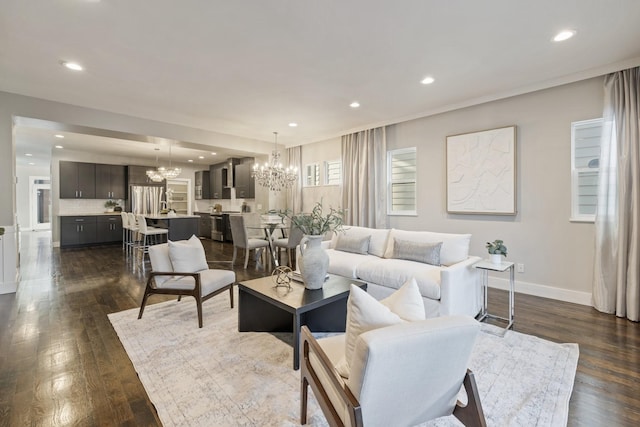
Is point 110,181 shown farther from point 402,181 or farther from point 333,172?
point 402,181

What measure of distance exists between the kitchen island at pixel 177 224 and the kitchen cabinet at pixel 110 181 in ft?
6.91

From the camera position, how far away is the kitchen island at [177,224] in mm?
7098

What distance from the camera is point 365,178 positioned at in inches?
220

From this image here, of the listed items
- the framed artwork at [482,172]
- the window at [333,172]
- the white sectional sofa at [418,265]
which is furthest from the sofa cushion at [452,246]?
the window at [333,172]

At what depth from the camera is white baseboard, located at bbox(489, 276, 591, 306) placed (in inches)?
139

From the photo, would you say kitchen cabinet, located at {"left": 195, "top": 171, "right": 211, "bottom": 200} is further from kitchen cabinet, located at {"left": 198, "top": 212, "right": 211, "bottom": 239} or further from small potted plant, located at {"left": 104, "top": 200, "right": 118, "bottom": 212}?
small potted plant, located at {"left": 104, "top": 200, "right": 118, "bottom": 212}

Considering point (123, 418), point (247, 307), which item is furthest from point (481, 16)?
point (123, 418)

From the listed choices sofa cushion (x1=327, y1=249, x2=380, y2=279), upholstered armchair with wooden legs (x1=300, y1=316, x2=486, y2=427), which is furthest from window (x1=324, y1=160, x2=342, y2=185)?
upholstered armchair with wooden legs (x1=300, y1=316, x2=486, y2=427)

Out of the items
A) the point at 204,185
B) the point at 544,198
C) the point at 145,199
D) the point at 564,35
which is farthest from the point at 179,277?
the point at 204,185

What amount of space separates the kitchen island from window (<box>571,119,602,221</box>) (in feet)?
24.0

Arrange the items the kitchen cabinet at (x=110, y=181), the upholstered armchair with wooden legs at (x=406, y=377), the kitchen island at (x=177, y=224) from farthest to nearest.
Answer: the kitchen cabinet at (x=110, y=181) → the kitchen island at (x=177, y=224) → the upholstered armchair with wooden legs at (x=406, y=377)

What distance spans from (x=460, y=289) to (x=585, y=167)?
227cm

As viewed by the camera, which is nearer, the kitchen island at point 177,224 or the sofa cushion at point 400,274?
the sofa cushion at point 400,274

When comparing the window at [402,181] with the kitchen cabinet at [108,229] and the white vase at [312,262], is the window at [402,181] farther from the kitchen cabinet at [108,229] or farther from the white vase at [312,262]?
the kitchen cabinet at [108,229]
